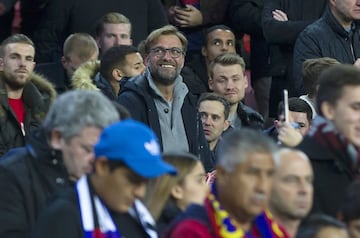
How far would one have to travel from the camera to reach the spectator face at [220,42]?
1269cm

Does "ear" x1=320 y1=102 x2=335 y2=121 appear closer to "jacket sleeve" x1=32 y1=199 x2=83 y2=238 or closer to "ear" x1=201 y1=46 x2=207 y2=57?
"jacket sleeve" x1=32 y1=199 x2=83 y2=238

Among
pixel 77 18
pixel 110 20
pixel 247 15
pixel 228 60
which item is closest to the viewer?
pixel 228 60

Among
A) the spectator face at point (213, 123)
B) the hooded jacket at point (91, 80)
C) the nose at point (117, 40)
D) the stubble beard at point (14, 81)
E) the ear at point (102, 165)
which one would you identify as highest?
the ear at point (102, 165)

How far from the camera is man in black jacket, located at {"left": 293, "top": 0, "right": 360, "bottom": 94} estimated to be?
11289mm

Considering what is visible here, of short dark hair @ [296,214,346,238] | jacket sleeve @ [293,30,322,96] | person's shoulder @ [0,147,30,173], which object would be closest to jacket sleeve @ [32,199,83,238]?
person's shoulder @ [0,147,30,173]

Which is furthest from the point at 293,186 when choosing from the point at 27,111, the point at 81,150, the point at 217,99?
the point at 217,99

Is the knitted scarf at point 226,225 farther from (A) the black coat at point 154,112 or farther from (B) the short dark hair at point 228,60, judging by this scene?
(B) the short dark hair at point 228,60

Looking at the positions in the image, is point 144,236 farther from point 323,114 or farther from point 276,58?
point 276,58

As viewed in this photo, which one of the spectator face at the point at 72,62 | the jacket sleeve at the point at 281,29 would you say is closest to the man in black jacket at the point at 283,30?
the jacket sleeve at the point at 281,29

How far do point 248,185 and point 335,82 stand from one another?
1.60m

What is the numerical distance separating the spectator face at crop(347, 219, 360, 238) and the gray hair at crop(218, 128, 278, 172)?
700 mm

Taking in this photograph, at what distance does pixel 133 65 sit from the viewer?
11.0 meters

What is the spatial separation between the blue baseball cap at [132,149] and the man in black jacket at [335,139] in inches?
62.4

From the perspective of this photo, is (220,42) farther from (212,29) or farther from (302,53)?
(302,53)
